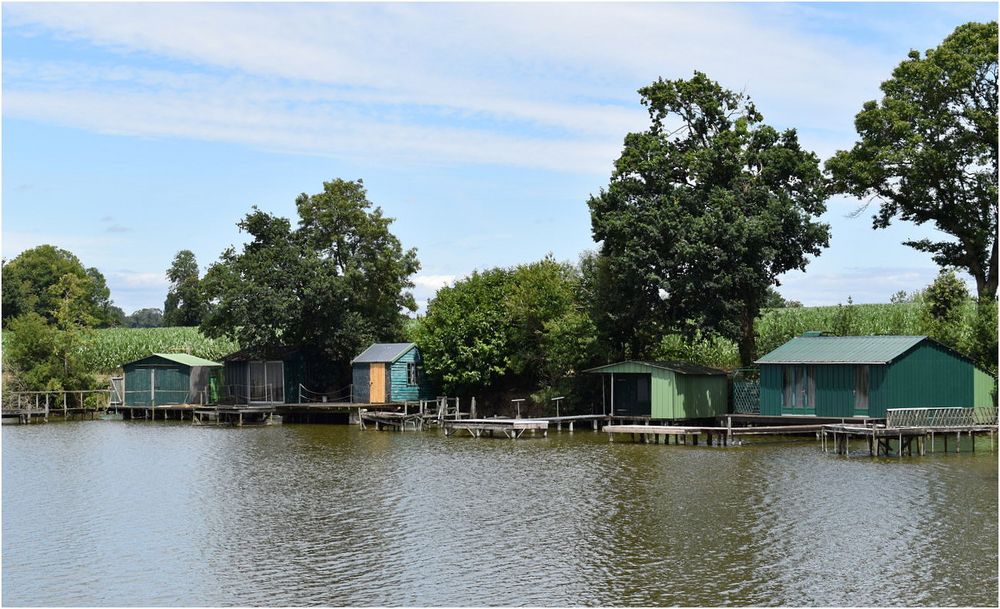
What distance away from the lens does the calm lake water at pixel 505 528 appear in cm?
2516

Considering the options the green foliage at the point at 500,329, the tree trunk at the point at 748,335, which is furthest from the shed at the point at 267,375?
the tree trunk at the point at 748,335

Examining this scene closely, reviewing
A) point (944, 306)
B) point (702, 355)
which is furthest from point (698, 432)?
point (944, 306)

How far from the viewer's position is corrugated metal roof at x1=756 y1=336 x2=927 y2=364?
51.2 m

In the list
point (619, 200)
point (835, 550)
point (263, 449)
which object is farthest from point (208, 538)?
point (619, 200)

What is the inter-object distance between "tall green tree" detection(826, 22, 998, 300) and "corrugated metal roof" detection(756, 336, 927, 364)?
787cm

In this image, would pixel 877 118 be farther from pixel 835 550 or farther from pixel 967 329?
pixel 835 550

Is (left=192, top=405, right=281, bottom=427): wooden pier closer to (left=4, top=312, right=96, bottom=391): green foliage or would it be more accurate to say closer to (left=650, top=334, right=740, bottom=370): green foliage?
(left=4, top=312, right=96, bottom=391): green foliage

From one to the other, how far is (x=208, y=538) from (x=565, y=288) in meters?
39.0

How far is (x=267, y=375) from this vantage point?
244 feet

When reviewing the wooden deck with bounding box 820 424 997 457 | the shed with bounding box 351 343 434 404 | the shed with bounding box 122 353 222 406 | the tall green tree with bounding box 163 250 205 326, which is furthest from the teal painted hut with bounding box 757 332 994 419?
the tall green tree with bounding box 163 250 205 326

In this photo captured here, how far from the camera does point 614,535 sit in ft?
101

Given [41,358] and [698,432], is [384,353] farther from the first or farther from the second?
[41,358]

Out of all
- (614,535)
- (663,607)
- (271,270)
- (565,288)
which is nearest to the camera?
(663,607)

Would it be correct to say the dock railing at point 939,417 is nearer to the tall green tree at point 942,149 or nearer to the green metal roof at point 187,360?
the tall green tree at point 942,149
